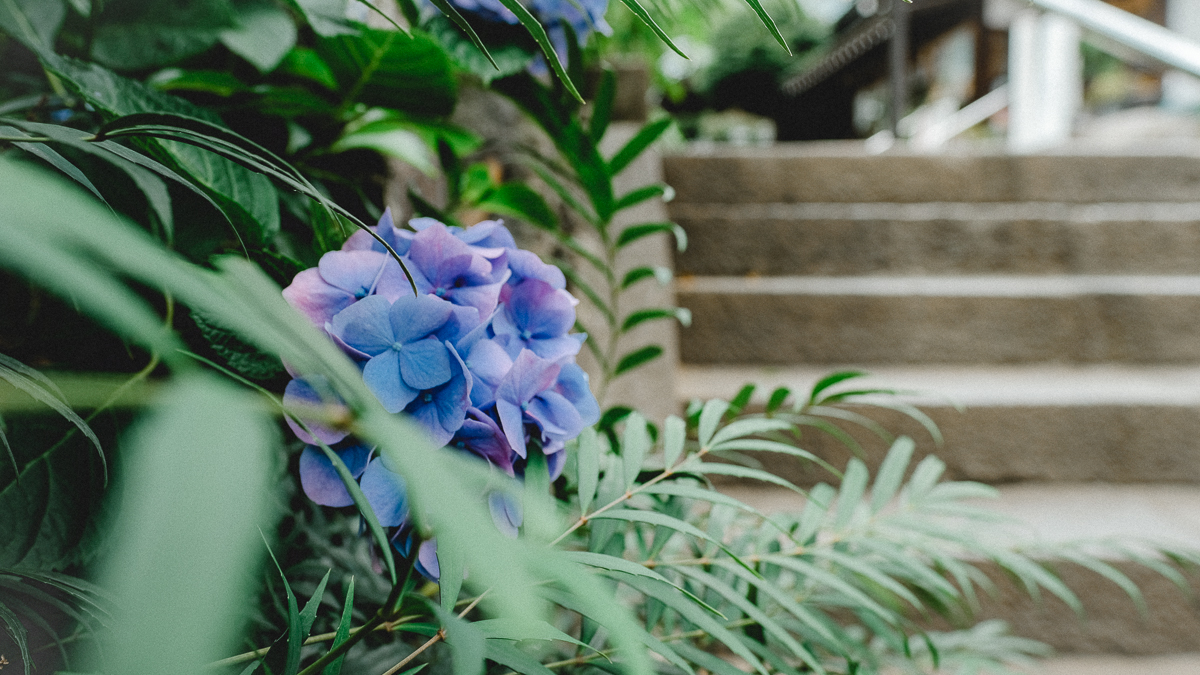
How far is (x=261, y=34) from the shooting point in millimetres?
498

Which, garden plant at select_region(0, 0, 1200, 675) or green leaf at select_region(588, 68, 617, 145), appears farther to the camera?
green leaf at select_region(588, 68, 617, 145)

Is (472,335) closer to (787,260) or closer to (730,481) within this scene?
(730,481)

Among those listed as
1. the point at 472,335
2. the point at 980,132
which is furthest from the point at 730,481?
the point at 980,132

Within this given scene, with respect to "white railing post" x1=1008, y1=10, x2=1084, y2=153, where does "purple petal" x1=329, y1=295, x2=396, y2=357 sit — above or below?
below

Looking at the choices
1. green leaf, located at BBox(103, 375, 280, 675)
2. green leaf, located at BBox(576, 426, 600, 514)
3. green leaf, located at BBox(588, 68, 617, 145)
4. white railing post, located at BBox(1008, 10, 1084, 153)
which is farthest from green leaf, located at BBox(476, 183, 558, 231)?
white railing post, located at BBox(1008, 10, 1084, 153)

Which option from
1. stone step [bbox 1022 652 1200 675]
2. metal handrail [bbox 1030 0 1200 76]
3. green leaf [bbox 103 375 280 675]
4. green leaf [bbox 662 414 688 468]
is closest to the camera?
green leaf [bbox 103 375 280 675]

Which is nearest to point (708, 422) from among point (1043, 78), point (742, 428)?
point (742, 428)

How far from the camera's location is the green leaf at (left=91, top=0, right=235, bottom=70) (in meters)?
0.48

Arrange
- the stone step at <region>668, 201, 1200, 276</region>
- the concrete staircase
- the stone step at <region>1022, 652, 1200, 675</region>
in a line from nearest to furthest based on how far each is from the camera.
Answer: the stone step at <region>1022, 652, 1200, 675</region>
the concrete staircase
the stone step at <region>668, 201, 1200, 276</region>

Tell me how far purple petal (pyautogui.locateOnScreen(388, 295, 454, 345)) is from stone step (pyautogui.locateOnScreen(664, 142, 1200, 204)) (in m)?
1.57

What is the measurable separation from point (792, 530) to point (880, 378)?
0.97m

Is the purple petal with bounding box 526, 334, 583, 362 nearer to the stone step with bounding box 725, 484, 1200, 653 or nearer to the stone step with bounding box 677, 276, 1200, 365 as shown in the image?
the stone step with bounding box 725, 484, 1200, 653

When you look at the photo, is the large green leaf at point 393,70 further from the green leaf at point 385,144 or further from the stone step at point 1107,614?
the stone step at point 1107,614

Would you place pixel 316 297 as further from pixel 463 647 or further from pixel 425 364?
pixel 463 647
